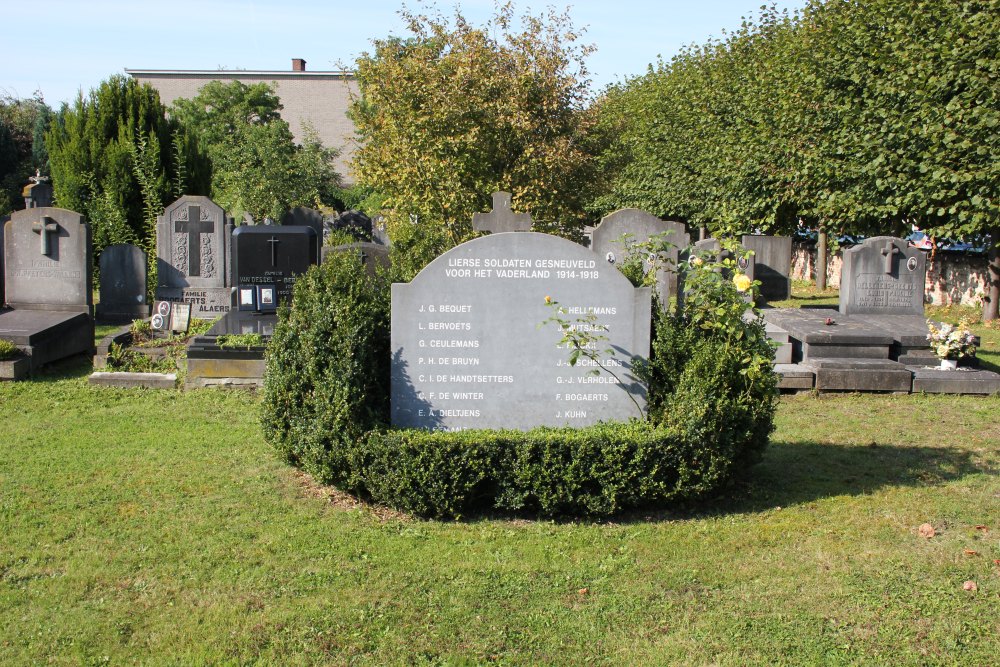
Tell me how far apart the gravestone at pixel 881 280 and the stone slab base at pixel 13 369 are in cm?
1198

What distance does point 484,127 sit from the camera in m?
16.3

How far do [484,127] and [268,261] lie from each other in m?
5.14

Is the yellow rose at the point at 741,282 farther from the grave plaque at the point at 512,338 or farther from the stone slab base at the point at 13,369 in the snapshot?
the stone slab base at the point at 13,369

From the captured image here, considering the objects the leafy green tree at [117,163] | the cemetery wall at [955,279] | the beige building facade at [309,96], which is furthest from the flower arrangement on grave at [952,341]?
the beige building facade at [309,96]

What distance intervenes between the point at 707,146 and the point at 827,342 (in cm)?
1471

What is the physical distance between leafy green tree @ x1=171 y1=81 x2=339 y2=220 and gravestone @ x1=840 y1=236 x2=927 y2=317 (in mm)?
16554

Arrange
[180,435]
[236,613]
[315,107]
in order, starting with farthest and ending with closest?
1. [315,107]
2. [180,435]
3. [236,613]

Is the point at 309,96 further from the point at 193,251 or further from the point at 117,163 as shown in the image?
the point at 193,251

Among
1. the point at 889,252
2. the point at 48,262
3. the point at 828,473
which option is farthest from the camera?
the point at 889,252

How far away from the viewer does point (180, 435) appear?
29.1ft

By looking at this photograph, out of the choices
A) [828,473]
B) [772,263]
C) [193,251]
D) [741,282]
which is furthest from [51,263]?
[772,263]

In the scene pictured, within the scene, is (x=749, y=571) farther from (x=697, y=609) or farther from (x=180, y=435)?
(x=180, y=435)

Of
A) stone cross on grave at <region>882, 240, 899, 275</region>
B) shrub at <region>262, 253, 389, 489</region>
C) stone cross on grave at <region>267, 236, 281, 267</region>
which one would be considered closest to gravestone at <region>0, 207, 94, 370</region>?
stone cross on grave at <region>267, 236, 281, 267</region>

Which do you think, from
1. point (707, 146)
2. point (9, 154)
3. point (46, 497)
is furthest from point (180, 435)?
point (9, 154)
